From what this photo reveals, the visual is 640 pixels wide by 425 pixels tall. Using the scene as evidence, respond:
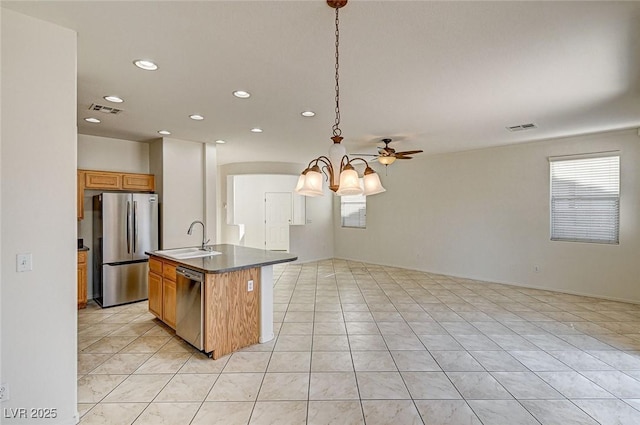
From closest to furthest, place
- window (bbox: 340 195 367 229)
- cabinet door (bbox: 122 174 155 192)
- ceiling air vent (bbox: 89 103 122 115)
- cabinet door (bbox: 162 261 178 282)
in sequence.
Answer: cabinet door (bbox: 162 261 178 282)
ceiling air vent (bbox: 89 103 122 115)
cabinet door (bbox: 122 174 155 192)
window (bbox: 340 195 367 229)

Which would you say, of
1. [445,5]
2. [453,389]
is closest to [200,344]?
[453,389]

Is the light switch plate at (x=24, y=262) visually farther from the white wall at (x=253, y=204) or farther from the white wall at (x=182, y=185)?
the white wall at (x=253, y=204)

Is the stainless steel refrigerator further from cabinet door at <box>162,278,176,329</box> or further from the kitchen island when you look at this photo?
cabinet door at <box>162,278,176,329</box>

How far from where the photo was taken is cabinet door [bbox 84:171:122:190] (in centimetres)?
460

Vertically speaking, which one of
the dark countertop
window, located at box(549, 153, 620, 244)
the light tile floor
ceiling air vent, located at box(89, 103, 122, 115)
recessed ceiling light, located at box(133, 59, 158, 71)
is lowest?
the light tile floor

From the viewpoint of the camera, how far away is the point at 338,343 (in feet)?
10.8

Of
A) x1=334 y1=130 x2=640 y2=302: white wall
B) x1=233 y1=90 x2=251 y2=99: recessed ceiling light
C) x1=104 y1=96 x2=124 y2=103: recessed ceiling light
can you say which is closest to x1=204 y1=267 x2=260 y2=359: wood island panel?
x1=233 y1=90 x2=251 y2=99: recessed ceiling light

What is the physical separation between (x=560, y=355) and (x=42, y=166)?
461 centimetres

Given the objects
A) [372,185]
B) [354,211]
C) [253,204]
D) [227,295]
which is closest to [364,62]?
[372,185]

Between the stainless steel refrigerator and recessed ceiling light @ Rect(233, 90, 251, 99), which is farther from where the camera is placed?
the stainless steel refrigerator

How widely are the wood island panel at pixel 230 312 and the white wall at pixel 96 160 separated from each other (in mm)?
3215

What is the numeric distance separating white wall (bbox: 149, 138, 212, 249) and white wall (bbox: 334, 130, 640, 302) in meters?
4.25

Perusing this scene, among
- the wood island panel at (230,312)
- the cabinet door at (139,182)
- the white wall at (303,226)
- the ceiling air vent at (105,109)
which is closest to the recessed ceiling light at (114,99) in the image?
the ceiling air vent at (105,109)

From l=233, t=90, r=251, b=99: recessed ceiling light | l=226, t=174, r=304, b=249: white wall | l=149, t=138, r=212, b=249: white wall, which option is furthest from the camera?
l=226, t=174, r=304, b=249: white wall
